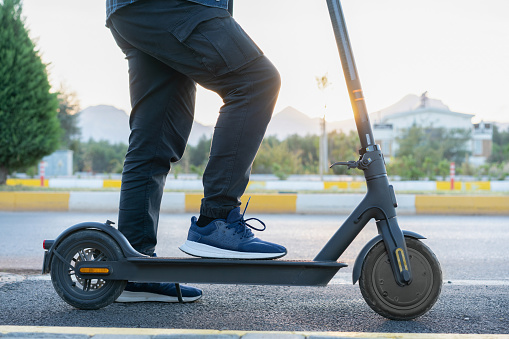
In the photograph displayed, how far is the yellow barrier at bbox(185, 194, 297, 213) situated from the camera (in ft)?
26.8

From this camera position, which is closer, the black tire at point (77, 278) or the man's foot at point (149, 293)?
the black tire at point (77, 278)

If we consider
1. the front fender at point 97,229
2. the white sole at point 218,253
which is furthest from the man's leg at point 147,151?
the white sole at point 218,253

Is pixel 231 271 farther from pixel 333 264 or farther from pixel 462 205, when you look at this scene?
pixel 462 205

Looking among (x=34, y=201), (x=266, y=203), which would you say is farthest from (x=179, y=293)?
(x=34, y=201)

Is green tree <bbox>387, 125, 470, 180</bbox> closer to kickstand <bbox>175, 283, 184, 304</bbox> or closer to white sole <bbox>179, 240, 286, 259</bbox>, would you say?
kickstand <bbox>175, 283, 184, 304</bbox>

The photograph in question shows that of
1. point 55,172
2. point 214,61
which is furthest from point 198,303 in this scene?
point 55,172

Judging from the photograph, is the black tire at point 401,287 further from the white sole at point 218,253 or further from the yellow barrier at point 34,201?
the yellow barrier at point 34,201

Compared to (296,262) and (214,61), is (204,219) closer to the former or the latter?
(296,262)

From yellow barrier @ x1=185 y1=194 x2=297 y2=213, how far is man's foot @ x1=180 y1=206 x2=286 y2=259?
20.6 feet

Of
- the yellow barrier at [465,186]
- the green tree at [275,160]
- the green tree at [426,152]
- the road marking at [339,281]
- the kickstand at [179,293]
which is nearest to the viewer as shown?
the kickstand at [179,293]

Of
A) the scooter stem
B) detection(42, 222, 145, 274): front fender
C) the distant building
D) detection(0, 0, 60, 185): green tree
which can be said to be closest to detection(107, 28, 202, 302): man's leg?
detection(42, 222, 145, 274): front fender

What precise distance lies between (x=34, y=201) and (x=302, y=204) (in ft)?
15.1

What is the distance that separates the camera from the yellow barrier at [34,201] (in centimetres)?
836

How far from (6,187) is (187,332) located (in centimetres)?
1057
